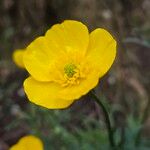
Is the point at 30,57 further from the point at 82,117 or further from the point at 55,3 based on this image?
the point at 55,3

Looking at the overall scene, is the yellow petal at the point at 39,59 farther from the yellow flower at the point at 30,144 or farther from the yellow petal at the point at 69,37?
the yellow flower at the point at 30,144

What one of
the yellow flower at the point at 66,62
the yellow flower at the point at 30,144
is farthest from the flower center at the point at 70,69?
the yellow flower at the point at 30,144

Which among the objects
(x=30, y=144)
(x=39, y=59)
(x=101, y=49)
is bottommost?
(x=30, y=144)

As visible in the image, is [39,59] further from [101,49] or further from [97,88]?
[97,88]

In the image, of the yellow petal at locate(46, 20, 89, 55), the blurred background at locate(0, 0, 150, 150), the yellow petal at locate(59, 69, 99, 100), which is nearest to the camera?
the yellow petal at locate(59, 69, 99, 100)

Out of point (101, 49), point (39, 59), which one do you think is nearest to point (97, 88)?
point (39, 59)

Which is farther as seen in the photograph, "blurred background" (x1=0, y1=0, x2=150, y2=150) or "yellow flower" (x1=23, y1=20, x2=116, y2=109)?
"blurred background" (x1=0, y1=0, x2=150, y2=150)

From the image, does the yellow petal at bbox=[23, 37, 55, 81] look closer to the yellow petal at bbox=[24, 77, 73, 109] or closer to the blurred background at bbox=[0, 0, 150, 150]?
the yellow petal at bbox=[24, 77, 73, 109]

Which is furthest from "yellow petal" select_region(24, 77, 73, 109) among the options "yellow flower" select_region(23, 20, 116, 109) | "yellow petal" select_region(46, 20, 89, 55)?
"yellow petal" select_region(46, 20, 89, 55)
